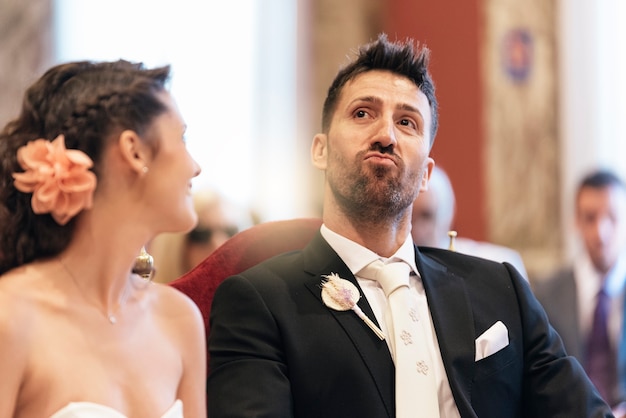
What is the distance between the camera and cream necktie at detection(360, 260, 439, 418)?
84.6 inches

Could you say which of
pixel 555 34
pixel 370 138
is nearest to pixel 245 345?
pixel 370 138

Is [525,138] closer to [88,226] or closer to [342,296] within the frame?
[342,296]

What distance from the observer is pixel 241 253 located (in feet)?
8.37

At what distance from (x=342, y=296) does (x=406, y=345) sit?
198 mm

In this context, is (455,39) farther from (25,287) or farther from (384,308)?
(25,287)

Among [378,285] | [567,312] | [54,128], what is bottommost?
[567,312]

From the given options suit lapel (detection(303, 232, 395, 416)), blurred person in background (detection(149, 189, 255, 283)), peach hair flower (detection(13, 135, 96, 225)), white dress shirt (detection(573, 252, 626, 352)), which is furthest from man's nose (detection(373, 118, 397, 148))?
white dress shirt (detection(573, 252, 626, 352))

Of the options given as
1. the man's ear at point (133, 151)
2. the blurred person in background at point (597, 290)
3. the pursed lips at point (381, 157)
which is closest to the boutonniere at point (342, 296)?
the pursed lips at point (381, 157)

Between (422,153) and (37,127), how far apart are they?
44.7 inches

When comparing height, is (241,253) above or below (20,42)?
below

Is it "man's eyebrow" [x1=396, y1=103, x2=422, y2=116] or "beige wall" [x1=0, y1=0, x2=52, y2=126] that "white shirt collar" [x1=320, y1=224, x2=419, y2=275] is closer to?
"man's eyebrow" [x1=396, y1=103, x2=422, y2=116]

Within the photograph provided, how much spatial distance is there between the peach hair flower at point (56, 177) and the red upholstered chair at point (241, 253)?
0.92 m

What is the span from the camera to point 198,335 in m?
1.77


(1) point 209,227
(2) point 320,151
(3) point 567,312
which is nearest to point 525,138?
(3) point 567,312
